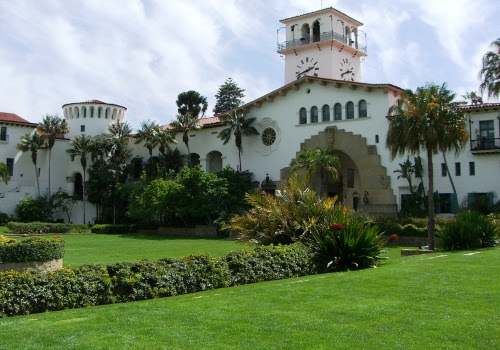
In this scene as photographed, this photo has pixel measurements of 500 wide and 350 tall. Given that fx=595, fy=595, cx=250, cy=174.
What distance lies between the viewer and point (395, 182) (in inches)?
1809

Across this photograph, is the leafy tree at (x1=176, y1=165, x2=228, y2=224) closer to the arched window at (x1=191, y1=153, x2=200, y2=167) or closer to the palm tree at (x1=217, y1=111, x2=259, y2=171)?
the palm tree at (x1=217, y1=111, x2=259, y2=171)

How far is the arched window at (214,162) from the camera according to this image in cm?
6066

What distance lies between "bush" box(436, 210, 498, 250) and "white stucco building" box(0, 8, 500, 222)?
16981mm

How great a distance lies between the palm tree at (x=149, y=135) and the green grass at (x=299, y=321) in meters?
48.2

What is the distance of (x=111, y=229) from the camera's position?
56250mm

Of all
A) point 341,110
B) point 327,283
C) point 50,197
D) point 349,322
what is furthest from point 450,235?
point 50,197

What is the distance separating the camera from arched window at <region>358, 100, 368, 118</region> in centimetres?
4831

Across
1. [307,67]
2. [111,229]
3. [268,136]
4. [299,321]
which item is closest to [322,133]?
[268,136]

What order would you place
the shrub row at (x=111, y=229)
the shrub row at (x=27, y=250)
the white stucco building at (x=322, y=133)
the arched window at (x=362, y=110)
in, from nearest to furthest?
1. the shrub row at (x=27, y=250)
2. the white stucco building at (x=322, y=133)
3. the arched window at (x=362, y=110)
4. the shrub row at (x=111, y=229)

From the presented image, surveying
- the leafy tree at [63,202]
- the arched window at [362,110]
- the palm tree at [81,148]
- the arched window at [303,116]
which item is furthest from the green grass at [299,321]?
the leafy tree at [63,202]

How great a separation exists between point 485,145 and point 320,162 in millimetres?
12026

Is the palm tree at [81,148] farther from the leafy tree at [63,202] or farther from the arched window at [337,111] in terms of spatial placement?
the arched window at [337,111]

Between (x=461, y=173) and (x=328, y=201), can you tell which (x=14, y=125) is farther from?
(x=328, y=201)

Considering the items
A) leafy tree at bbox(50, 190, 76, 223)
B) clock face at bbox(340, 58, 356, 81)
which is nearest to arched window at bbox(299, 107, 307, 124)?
clock face at bbox(340, 58, 356, 81)
